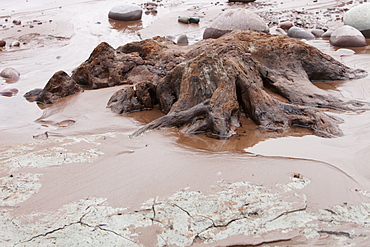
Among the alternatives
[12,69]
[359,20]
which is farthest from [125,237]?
[359,20]

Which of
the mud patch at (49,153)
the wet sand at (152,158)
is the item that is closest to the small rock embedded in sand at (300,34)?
the wet sand at (152,158)

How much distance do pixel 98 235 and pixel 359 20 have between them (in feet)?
30.1

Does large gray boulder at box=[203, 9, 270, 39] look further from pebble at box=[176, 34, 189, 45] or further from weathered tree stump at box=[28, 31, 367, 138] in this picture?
weathered tree stump at box=[28, 31, 367, 138]

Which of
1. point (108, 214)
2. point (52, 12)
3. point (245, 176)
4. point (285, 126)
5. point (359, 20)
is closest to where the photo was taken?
point (108, 214)

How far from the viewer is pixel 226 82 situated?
13.7ft

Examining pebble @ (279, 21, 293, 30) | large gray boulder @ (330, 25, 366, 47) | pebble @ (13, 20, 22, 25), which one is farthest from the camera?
pebble @ (13, 20, 22, 25)

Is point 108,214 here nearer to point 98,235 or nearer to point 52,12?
point 98,235

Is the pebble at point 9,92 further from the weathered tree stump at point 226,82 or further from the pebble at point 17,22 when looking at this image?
the pebble at point 17,22

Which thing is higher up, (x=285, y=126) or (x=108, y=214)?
(x=108, y=214)

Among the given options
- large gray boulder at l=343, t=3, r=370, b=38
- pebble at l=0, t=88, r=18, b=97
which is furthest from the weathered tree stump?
large gray boulder at l=343, t=3, r=370, b=38

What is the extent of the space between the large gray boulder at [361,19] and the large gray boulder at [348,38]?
941 mm

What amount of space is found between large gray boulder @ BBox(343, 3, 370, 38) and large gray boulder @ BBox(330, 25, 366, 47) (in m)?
0.94

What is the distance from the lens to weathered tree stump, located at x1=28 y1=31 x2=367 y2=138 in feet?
13.1

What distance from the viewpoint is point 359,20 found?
941 cm
